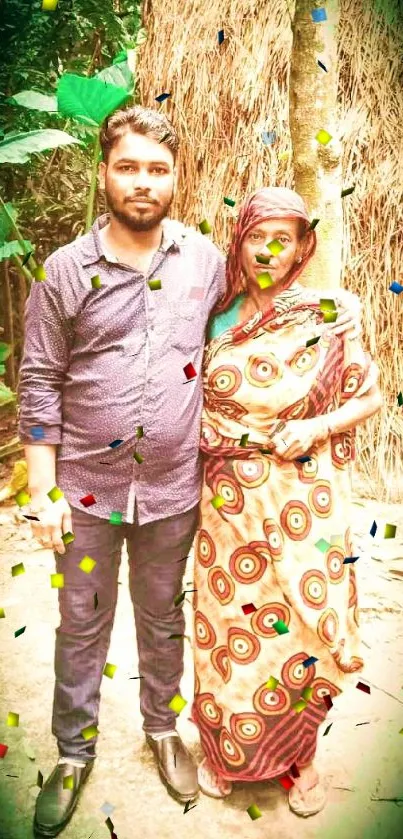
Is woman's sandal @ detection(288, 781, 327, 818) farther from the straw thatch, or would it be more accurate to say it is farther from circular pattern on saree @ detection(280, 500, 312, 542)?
the straw thatch

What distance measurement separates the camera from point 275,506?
1.18 meters

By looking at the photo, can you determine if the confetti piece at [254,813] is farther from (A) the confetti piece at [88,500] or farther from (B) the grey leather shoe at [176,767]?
(A) the confetti piece at [88,500]

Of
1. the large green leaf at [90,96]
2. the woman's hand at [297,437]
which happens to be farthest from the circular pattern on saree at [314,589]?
the large green leaf at [90,96]

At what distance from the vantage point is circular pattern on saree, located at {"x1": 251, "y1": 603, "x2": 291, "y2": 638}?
121 cm

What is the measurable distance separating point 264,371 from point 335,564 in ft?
1.27

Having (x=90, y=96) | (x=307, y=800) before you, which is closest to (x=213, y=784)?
(x=307, y=800)

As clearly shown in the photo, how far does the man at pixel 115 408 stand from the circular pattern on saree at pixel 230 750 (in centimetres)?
11

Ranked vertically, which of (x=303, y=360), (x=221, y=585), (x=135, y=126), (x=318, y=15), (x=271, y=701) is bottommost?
(x=271, y=701)

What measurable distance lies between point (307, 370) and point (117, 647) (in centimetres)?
83

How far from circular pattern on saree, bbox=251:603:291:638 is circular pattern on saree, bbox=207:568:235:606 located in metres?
0.06

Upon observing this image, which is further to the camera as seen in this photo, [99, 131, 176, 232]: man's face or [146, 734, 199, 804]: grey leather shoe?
[146, 734, 199, 804]: grey leather shoe

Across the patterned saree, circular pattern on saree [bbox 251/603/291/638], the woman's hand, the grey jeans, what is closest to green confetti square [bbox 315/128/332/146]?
the patterned saree

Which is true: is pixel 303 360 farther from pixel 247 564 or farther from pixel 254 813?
pixel 254 813

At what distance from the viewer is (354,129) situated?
4.35 feet
